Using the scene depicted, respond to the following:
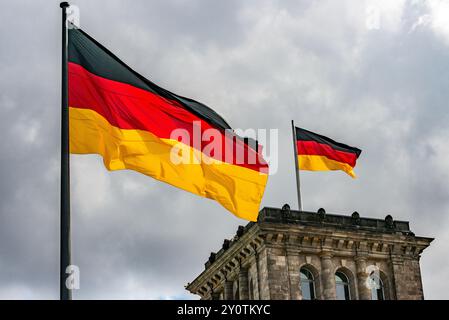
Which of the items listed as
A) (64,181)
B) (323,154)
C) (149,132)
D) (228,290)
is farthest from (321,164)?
(64,181)

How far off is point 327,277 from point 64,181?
46349 millimetres

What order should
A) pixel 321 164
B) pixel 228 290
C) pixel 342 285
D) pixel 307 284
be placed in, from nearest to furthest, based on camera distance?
pixel 321 164 → pixel 307 284 → pixel 342 285 → pixel 228 290

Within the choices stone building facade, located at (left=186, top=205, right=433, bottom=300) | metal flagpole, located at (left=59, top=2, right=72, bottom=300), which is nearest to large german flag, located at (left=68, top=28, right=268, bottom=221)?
metal flagpole, located at (left=59, top=2, right=72, bottom=300)

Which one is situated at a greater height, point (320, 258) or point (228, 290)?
point (320, 258)

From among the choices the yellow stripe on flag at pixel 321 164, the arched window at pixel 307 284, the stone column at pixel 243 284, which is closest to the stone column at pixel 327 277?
the arched window at pixel 307 284

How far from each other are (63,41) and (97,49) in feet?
4.77

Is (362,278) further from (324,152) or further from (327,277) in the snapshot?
(324,152)

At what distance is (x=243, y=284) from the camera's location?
63.6m

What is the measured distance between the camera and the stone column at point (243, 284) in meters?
63.3

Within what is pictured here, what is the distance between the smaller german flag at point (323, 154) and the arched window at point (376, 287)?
8.50m

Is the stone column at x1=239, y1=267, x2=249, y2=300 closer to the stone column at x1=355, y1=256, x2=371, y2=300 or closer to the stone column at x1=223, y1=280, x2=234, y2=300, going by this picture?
the stone column at x1=223, y1=280, x2=234, y2=300

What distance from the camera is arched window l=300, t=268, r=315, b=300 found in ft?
201

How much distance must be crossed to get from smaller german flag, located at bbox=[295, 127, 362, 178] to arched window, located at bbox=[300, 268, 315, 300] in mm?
7383
